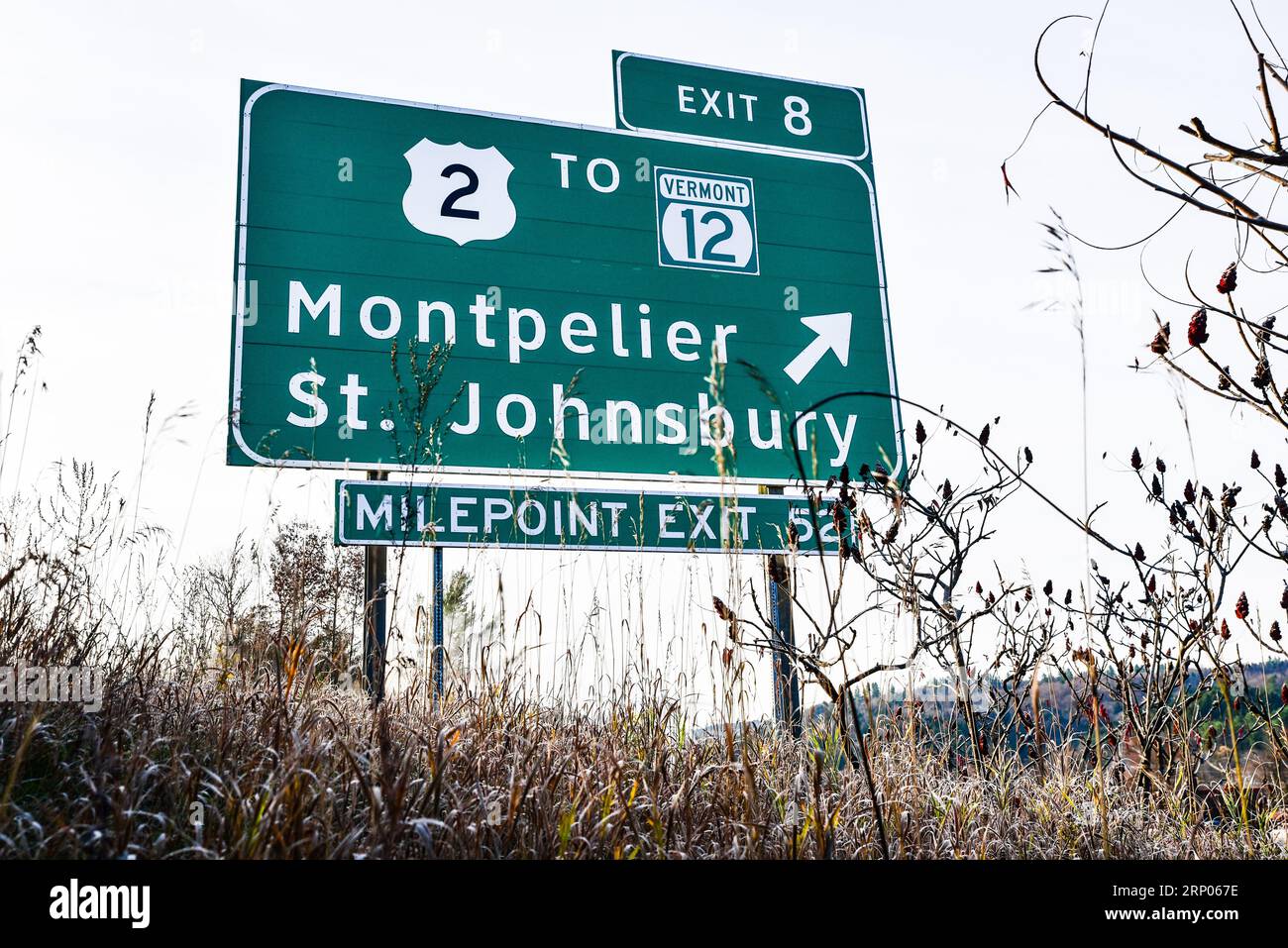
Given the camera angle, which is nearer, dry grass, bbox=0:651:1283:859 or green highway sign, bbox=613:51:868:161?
dry grass, bbox=0:651:1283:859

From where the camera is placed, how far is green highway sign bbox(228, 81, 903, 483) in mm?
5180

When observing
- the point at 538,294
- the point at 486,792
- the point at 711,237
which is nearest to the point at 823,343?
the point at 711,237

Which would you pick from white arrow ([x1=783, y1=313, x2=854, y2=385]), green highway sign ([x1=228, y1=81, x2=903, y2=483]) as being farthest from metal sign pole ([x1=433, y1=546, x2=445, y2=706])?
Answer: white arrow ([x1=783, y1=313, x2=854, y2=385])

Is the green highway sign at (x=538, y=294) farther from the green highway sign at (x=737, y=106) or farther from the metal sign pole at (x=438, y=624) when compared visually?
the metal sign pole at (x=438, y=624)

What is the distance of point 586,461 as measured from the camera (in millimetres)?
5457

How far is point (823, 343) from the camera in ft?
20.1

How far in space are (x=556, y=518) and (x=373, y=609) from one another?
102cm

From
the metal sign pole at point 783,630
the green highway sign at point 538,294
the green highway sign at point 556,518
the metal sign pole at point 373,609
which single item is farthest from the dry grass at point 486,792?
the green highway sign at point 538,294

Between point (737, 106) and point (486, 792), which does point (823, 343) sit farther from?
point (486, 792)

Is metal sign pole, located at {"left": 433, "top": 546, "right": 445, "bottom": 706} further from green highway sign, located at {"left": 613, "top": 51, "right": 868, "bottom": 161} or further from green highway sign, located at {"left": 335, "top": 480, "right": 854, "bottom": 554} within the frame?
green highway sign, located at {"left": 613, "top": 51, "right": 868, "bottom": 161}

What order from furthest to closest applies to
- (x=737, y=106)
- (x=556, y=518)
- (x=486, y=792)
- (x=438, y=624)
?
(x=737, y=106) < (x=556, y=518) < (x=438, y=624) < (x=486, y=792)

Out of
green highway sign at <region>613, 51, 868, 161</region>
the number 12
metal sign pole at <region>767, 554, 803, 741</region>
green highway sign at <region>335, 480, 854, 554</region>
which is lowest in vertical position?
metal sign pole at <region>767, 554, 803, 741</region>

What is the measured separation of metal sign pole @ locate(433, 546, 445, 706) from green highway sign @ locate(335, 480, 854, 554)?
12 centimetres
